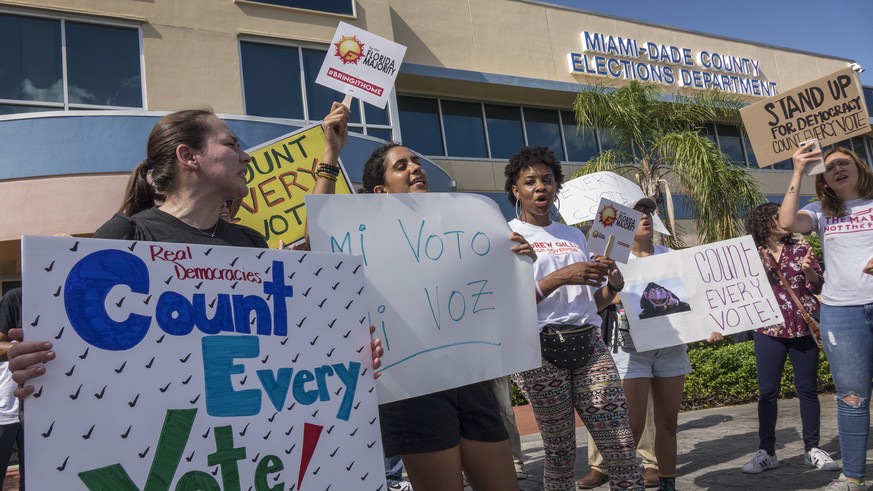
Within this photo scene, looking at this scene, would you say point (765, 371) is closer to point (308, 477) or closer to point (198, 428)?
point (308, 477)

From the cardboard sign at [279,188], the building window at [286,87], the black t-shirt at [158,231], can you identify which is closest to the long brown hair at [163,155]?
the black t-shirt at [158,231]

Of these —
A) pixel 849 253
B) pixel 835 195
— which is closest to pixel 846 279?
pixel 849 253

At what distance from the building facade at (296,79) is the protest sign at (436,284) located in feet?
27.5

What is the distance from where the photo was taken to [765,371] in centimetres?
507

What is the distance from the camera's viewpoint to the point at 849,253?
386cm

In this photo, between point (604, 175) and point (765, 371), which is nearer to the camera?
point (765, 371)

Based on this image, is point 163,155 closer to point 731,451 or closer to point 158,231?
point 158,231

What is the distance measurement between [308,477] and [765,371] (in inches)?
161

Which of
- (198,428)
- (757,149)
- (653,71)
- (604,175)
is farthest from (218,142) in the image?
(653,71)

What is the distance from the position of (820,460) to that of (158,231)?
4.56 m

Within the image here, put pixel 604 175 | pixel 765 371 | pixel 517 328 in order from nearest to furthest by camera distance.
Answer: pixel 517 328 → pixel 765 371 → pixel 604 175

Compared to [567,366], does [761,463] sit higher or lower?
lower

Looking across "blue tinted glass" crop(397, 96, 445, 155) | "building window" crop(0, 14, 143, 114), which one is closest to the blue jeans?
"building window" crop(0, 14, 143, 114)

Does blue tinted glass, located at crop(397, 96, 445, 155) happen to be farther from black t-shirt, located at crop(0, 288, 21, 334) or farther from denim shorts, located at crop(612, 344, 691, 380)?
black t-shirt, located at crop(0, 288, 21, 334)
